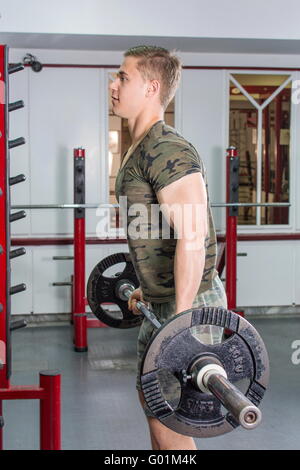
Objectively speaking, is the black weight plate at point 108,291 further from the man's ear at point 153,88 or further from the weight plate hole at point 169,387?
the weight plate hole at point 169,387

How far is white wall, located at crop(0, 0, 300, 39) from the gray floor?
214cm

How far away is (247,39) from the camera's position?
4699 millimetres

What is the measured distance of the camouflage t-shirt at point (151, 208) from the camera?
1.82 metres

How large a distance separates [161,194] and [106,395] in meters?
2.22

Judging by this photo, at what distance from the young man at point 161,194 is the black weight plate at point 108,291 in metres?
0.54

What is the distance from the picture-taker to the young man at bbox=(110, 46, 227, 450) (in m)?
1.77

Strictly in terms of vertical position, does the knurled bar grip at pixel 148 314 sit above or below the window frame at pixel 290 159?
below

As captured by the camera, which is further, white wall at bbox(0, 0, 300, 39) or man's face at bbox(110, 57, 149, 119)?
white wall at bbox(0, 0, 300, 39)

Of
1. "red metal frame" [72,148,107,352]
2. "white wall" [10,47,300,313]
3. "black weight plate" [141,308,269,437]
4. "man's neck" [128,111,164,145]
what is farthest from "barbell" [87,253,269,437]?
"white wall" [10,47,300,313]

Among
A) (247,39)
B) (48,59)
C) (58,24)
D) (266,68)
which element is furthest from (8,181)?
(266,68)

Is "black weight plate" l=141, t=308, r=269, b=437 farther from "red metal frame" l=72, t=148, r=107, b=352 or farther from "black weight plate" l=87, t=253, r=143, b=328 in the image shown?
"red metal frame" l=72, t=148, r=107, b=352

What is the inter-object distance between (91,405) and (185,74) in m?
2.90

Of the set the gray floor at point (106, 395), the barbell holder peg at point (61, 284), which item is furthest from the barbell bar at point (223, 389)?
the barbell holder peg at point (61, 284)

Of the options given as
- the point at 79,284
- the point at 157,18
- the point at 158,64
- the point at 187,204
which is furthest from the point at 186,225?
the point at 157,18
